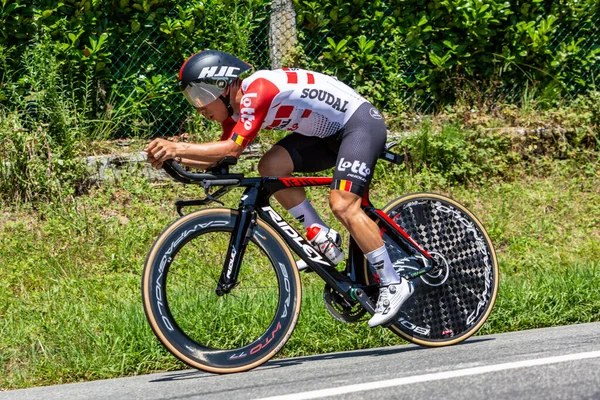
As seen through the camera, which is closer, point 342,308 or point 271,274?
point 271,274

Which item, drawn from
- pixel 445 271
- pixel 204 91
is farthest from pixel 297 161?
pixel 445 271

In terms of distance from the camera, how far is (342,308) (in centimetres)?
580

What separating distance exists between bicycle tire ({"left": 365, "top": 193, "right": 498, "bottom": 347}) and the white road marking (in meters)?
1.11

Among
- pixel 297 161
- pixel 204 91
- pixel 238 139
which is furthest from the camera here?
pixel 297 161

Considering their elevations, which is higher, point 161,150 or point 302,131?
point 161,150

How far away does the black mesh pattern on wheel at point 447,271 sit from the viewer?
236 inches

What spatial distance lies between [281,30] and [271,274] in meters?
4.59

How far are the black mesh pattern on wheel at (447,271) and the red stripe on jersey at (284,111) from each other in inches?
40.7

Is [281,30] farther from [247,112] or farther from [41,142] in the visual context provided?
[247,112]

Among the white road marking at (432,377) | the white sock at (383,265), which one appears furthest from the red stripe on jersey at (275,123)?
the white road marking at (432,377)

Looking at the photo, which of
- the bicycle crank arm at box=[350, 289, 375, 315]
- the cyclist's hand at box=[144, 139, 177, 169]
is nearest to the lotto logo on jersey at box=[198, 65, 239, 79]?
the cyclist's hand at box=[144, 139, 177, 169]

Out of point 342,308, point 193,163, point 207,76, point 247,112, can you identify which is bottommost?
point 342,308

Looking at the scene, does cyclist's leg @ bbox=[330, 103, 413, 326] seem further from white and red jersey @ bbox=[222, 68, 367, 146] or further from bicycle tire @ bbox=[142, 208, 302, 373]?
bicycle tire @ bbox=[142, 208, 302, 373]

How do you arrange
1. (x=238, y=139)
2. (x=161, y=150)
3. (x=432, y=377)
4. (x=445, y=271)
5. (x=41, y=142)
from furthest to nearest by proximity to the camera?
(x=41, y=142) → (x=445, y=271) → (x=238, y=139) → (x=161, y=150) → (x=432, y=377)
